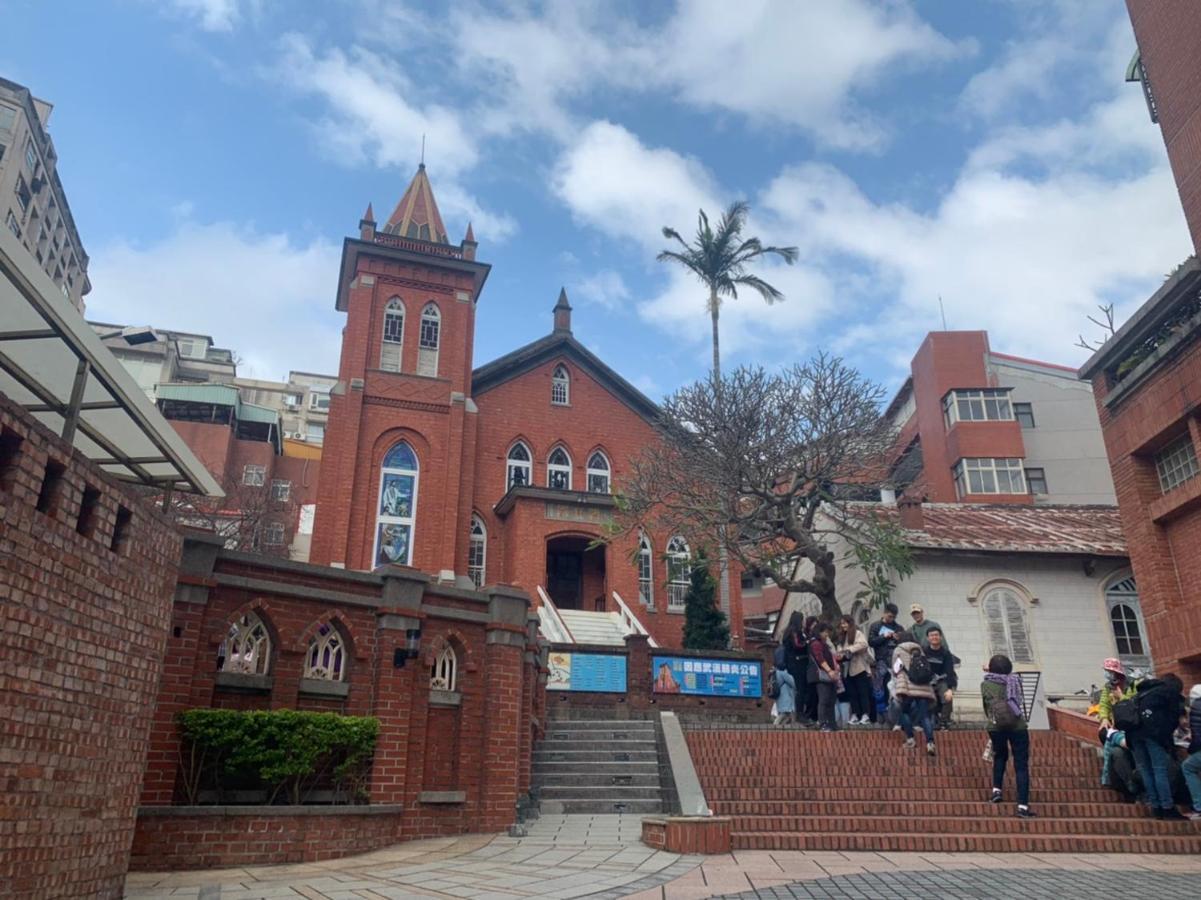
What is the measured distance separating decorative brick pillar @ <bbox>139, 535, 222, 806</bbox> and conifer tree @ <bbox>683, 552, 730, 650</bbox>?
46.6 ft

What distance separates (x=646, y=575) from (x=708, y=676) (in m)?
8.03

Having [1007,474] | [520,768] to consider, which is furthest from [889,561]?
[1007,474]

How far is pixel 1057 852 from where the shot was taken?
8.20 m

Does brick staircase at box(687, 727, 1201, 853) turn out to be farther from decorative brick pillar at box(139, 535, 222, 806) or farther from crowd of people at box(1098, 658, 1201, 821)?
decorative brick pillar at box(139, 535, 222, 806)

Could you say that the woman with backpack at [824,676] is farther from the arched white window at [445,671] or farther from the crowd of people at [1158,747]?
the arched white window at [445,671]

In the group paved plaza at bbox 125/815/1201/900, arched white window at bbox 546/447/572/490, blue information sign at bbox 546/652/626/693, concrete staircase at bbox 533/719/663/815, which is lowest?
paved plaza at bbox 125/815/1201/900

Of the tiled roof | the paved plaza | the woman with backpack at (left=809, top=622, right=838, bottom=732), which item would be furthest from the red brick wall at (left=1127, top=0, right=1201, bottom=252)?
the paved plaza

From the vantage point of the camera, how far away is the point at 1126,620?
59.6 ft

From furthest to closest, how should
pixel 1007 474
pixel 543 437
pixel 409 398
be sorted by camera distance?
pixel 1007 474 → pixel 543 437 → pixel 409 398

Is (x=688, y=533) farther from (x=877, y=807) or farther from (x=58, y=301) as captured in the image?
(x=58, y=301)

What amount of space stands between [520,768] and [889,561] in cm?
946

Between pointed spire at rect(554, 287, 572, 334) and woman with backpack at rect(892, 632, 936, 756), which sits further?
pointed spire at rect(554, 287, 572, 334)

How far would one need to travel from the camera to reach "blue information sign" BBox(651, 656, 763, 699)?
1662 cm

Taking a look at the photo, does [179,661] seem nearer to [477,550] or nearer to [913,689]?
[913,689]
